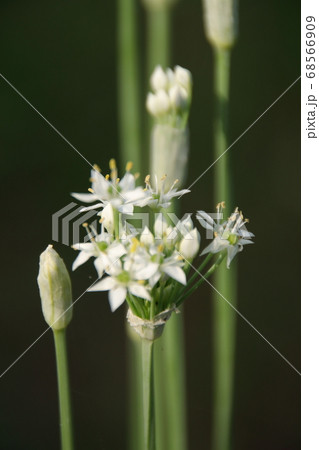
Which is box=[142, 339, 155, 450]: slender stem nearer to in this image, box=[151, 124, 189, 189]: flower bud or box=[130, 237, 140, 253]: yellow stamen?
box=[130, 237, 140, 253]: yellow stamen

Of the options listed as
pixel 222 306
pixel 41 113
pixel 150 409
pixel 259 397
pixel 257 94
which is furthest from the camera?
pixel 257 94

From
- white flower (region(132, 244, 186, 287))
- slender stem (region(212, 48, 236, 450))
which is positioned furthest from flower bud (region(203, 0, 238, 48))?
white flower (region(132, 244, 186, 287))

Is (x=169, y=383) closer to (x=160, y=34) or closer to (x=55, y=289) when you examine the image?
(x=55, y=289)

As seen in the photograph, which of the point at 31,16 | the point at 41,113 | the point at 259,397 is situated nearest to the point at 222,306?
the point at 259,397

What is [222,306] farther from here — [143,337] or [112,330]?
[112,330]

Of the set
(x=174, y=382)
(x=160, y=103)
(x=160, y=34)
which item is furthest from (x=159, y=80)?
(x=174, y=382)

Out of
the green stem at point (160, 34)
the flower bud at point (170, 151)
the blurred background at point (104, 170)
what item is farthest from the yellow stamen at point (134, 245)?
the blurred background at point (104, 170)

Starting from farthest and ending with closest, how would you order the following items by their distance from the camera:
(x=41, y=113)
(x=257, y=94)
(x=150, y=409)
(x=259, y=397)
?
1. (x=257, y=94)
2. (x=41, y=113)
3. (x=259, y=397)
4. (x=150, y=409)
